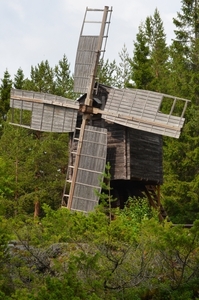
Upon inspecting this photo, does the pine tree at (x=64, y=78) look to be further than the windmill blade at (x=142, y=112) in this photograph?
Yes

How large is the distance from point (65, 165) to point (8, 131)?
3208 mm

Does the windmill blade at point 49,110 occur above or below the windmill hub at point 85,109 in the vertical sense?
below

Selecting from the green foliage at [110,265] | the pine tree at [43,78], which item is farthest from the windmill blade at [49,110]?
the pine tree at [43,78]

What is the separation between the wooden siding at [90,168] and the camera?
2350 cm

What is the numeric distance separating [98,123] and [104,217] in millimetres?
6799

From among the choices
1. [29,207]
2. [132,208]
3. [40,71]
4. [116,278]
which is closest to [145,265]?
[116,278]

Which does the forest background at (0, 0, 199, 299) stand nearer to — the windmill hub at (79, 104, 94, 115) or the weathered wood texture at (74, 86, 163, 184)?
the weathered wood texture at (74, 86, 163, 184)

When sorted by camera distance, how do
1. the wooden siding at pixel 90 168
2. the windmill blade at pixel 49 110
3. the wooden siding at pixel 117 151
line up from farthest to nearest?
1. the windmill blade at pixel 49 110
2. the wooden siding at pixel 117 151
3. the wooden siding at pixel 90 168

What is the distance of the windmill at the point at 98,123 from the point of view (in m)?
23.5

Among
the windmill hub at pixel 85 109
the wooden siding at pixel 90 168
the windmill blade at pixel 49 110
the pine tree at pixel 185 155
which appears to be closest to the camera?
the wooden siding at pixel 90 168

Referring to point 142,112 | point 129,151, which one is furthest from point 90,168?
point 142,112

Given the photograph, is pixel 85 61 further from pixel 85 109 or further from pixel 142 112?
pixel 142 112

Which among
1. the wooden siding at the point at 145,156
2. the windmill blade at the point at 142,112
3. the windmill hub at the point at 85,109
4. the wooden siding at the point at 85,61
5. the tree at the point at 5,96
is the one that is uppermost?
the wooden siding at the point at 85,61

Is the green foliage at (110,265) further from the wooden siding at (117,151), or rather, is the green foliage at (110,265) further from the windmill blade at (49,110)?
the windmill blade at (49,110)
